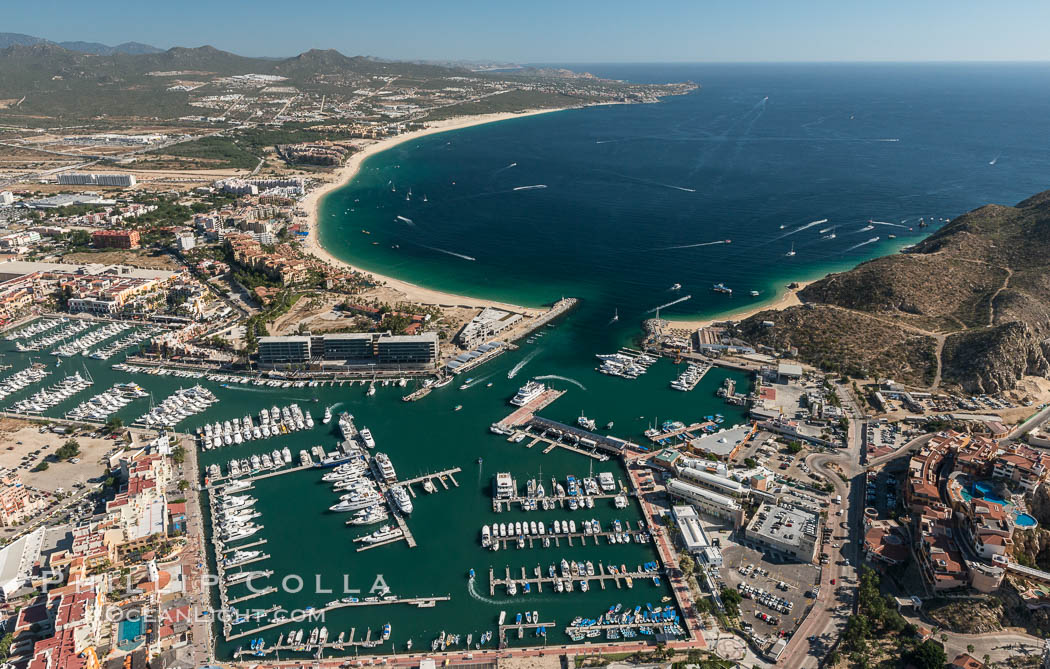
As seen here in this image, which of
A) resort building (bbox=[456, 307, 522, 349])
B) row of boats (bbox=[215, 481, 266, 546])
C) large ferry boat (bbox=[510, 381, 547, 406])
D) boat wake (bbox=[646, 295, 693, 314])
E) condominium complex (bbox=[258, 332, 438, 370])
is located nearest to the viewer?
row of boats (bbox=[215, 481, 266, 546])

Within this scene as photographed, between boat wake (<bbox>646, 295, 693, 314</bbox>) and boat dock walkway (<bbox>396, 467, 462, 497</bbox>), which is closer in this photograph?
boat dock walkway (<bbox>396, 467, 462, 497</bbox>)

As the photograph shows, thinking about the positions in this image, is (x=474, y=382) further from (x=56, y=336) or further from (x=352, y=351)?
(x=56, y=336)

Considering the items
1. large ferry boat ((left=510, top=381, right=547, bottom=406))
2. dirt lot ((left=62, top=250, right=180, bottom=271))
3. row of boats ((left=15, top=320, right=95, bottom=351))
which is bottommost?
row of boats ((left=15, top=320, right=95, bottom=351))

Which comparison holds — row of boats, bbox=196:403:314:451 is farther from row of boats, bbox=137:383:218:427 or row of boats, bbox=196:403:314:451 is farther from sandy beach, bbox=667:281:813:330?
sandy beach, bbox=667:281:813:330

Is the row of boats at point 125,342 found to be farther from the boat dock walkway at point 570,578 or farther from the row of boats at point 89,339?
the boat dock walkway at point 570,578

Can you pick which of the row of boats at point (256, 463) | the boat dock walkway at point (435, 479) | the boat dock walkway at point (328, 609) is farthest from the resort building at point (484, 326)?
the boat dock walkway at point (328, 609)

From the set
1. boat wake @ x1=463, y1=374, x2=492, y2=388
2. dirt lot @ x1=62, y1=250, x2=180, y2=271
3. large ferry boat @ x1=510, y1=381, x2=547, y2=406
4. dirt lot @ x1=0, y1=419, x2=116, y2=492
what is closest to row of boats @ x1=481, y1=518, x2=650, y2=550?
large ferry boat @ x1=510, y1=381, x2=547, y2=406
